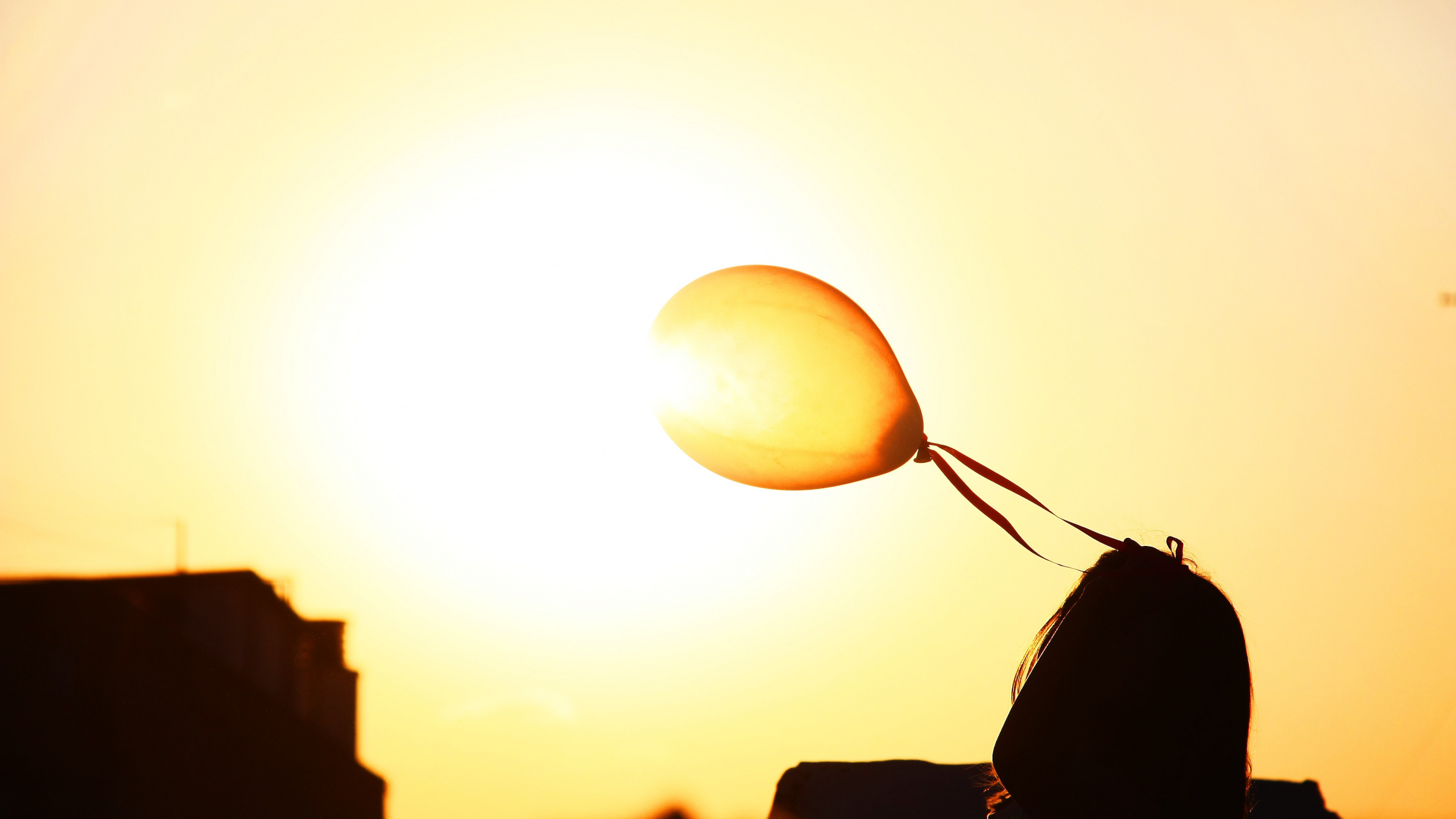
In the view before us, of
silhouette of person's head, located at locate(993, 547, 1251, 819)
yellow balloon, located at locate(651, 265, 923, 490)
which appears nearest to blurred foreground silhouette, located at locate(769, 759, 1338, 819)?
silhouette of person's head, located at locate(993, 547, 1251, 819)

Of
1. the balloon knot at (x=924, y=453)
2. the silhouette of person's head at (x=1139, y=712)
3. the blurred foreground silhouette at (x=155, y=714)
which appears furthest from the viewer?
the blurred foreground silhouette at (x=155, y=714)

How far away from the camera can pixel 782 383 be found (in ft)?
4.25

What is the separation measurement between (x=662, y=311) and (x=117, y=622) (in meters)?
6.96

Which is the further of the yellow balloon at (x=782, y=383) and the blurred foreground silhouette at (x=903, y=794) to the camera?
the blurred foreground silhouette at (x=903, y=794)

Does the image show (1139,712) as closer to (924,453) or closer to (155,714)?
(924,453)

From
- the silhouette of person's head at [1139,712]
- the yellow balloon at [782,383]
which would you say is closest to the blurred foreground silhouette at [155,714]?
the yellow balloon at [782,383]

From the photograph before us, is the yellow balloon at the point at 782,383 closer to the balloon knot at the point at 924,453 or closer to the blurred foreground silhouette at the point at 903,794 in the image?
the balloon knot at the point at 924,453

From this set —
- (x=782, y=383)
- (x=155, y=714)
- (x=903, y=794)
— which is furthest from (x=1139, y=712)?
(x=155, y=714)

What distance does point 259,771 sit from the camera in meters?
6.44

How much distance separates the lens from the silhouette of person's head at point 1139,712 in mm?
1232

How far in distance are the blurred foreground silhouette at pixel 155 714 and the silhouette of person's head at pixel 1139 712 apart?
4.90 meters

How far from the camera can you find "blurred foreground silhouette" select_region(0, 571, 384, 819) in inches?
212

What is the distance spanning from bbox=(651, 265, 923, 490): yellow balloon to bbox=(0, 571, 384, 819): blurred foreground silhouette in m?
4.62

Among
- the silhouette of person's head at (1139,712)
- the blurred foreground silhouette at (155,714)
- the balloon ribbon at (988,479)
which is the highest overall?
the balloon ribbon at (988,479)
